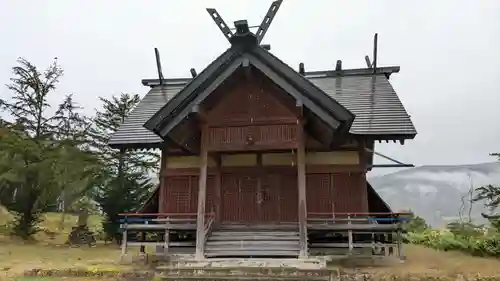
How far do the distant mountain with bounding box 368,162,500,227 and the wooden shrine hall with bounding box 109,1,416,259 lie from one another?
36186 millimetres

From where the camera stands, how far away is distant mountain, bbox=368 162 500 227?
49.8m

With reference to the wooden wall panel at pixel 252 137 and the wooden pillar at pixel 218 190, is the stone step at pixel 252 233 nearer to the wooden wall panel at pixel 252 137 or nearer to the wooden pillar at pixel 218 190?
the wooden pillar at pixel 218 190

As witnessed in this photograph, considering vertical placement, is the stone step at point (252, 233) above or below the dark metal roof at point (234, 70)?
below

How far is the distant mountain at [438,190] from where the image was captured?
4978cm

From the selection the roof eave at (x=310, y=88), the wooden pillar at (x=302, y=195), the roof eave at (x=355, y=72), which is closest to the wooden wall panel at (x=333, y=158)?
the wooden pillar at (x=302, y=195)

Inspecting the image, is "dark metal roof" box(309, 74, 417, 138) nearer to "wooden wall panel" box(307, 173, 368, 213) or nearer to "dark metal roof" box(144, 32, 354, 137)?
"wooden wall panel" box(307, 173, 368, 213)

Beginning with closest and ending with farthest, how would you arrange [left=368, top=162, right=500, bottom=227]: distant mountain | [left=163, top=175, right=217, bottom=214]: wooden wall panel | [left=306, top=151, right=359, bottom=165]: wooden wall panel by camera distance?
[left=306, top=151, right=359, bottom=165]: wooden wall panel → [left=163, top=175, right=217, bottom=214]: wooden wall panel → [left=368, top=162, right=500, bottom=227]: distant mountain

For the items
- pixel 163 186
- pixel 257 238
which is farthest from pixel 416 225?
pixel 257 238

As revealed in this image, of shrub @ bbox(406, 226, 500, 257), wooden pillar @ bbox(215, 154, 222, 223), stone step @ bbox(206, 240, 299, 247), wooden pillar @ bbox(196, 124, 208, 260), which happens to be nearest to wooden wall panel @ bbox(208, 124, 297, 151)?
wooden pillar @ bbox(196, 124, 208, 260)

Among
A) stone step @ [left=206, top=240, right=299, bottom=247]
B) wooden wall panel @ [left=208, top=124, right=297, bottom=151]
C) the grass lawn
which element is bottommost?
the grass lawn

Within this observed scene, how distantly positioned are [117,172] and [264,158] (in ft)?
40.2

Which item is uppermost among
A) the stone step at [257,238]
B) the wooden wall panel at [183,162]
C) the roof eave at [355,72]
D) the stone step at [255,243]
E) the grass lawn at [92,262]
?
the roof eave at [355,72]

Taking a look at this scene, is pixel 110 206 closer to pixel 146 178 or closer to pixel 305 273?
pixel 146 178

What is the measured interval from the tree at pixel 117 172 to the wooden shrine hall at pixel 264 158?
20.1ft
